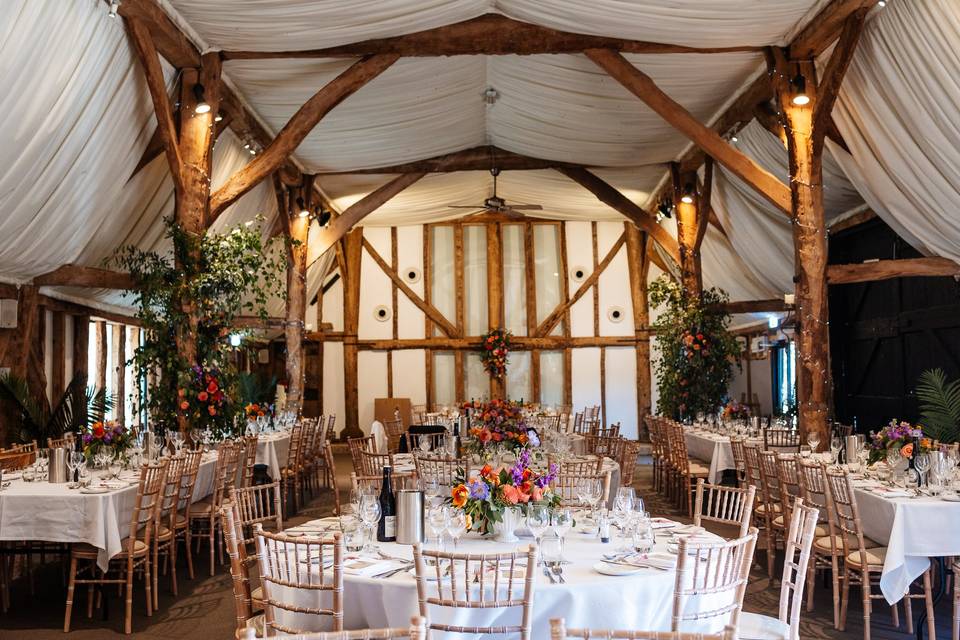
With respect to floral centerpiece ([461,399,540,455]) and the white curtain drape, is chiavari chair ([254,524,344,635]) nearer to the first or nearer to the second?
floral centerpiece ([461,399,540,455])

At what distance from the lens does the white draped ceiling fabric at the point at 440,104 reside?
6.94 meters

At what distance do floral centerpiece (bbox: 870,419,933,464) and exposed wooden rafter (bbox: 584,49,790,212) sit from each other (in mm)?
3412

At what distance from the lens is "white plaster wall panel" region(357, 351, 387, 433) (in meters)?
19.1

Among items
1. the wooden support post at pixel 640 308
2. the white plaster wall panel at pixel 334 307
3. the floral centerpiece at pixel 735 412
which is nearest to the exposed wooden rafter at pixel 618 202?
the floral centerpiece at pixel 735 412

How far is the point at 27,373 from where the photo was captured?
1007cm

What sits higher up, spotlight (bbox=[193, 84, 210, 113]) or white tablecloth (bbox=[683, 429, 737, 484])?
spotlight (bbox=[193, 84, 210, 113])

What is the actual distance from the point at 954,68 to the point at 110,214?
7.68 metres

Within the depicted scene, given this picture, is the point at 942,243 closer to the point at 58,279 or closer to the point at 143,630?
the point at 143,630

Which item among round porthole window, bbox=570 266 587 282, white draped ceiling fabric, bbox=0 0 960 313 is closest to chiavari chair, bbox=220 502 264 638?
white draped ceiling fabric, bbox=0 0 960 313

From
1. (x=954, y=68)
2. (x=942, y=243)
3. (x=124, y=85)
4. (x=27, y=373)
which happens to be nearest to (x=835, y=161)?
(x=942, y=243)

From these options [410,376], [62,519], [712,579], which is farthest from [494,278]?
[712,579]

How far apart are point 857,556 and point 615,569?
8.27ft

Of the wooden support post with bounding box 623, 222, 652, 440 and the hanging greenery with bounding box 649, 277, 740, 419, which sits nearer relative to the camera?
the hanging greenery with bounding box 649, 277, 740, 419

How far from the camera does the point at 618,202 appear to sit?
48.3 ft
